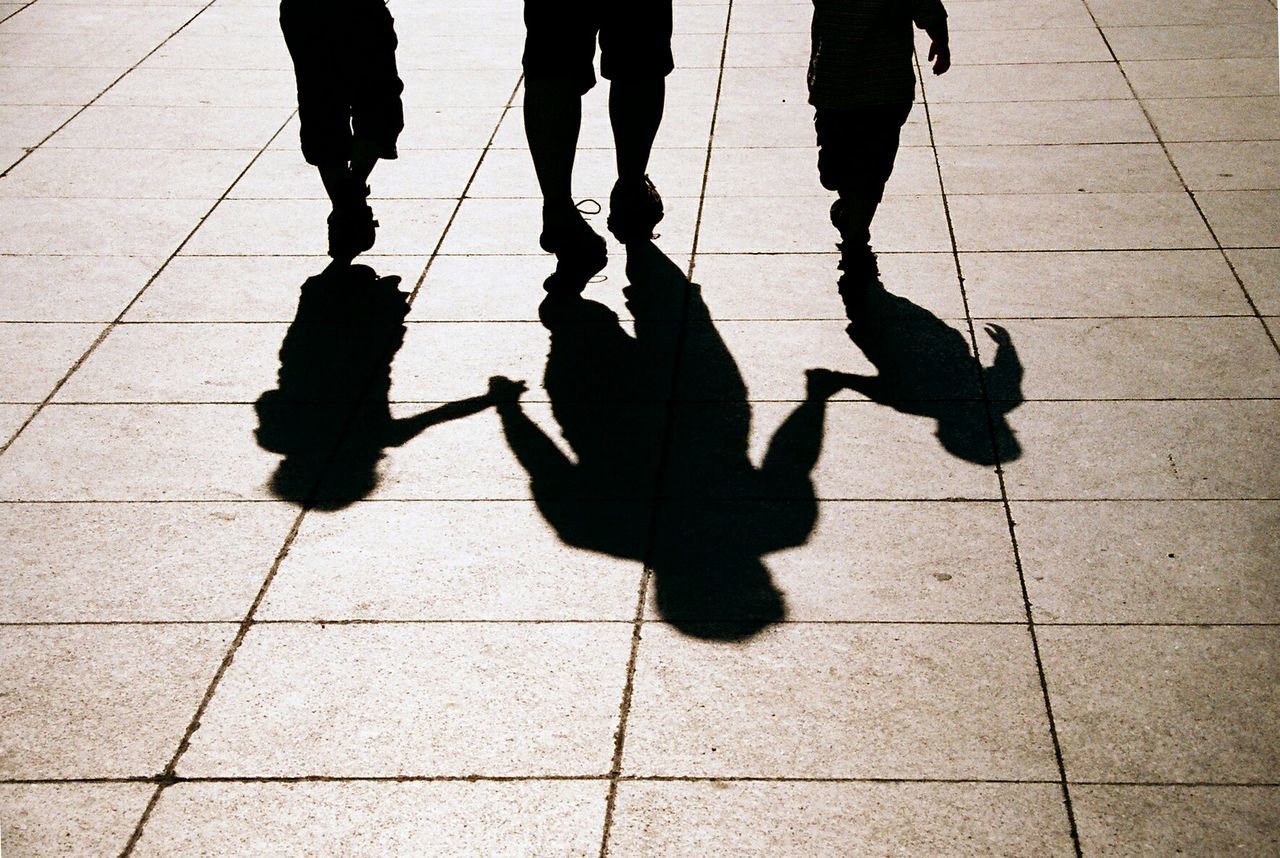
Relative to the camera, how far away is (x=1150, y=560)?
13.7 ft

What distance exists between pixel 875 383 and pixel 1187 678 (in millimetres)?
1860

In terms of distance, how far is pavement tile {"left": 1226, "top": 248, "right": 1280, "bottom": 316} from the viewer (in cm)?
562

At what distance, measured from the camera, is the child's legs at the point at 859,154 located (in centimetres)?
562

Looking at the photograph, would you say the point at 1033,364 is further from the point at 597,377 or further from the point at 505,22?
the point at 505,22

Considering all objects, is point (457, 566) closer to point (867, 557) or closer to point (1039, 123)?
point (867, 557)

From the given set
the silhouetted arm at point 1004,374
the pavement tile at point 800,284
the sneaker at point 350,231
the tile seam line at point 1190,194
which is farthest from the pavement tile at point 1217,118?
the sneaker at point 350,231

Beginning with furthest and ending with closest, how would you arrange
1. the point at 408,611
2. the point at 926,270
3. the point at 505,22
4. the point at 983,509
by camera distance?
the point at 505,22
the point at 926,270
the point at 983,509
the point at 408,611

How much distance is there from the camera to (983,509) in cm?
449

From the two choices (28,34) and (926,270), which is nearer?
(926,270)

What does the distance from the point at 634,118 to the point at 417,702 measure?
3.27m

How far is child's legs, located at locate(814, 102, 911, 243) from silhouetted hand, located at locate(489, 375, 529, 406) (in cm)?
154

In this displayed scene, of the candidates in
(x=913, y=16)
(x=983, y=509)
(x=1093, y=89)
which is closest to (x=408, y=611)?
(x=983, y=509)

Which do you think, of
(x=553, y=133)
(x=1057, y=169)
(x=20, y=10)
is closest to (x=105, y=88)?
(x=20, y=10)

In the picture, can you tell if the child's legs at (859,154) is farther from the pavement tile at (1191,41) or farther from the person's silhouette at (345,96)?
the pavement tile at (1191,41)
